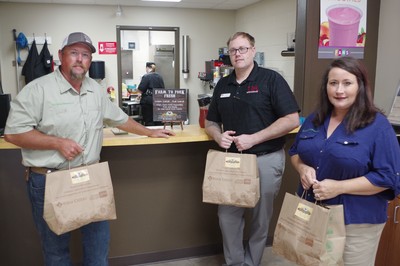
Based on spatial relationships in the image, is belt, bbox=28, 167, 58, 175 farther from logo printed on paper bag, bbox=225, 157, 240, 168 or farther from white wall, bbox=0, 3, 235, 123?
white wall, bbox=0, 3, 235, 123

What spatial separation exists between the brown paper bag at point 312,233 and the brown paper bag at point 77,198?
897 mm

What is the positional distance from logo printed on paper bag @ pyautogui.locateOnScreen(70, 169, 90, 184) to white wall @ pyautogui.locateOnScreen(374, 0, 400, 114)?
2371 mm

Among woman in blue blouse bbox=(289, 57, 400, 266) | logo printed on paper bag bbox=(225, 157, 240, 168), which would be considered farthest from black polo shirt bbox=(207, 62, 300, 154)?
woman in blue blouse bbox=(289, 57, 400, 266)

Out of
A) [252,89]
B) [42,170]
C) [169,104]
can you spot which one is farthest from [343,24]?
[42,170]

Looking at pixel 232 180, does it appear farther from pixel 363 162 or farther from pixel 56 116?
pixel 56 116

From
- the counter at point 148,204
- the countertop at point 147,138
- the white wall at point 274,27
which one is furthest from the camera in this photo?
the white wall at point 274,27

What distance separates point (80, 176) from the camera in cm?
180

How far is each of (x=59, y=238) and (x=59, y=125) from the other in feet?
1.96

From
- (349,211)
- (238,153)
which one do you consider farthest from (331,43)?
(349,211)

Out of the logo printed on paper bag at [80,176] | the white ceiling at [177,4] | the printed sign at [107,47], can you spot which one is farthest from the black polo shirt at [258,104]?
the printed sign at [107,47]

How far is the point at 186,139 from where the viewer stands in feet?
7.98

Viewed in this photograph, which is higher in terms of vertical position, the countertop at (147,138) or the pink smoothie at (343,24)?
the pink smoothie at (343,24)

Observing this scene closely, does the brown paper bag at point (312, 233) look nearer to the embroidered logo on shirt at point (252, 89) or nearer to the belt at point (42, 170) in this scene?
the embroidered logo on shirt at point (252, 89)

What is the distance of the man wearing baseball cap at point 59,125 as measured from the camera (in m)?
1.77
